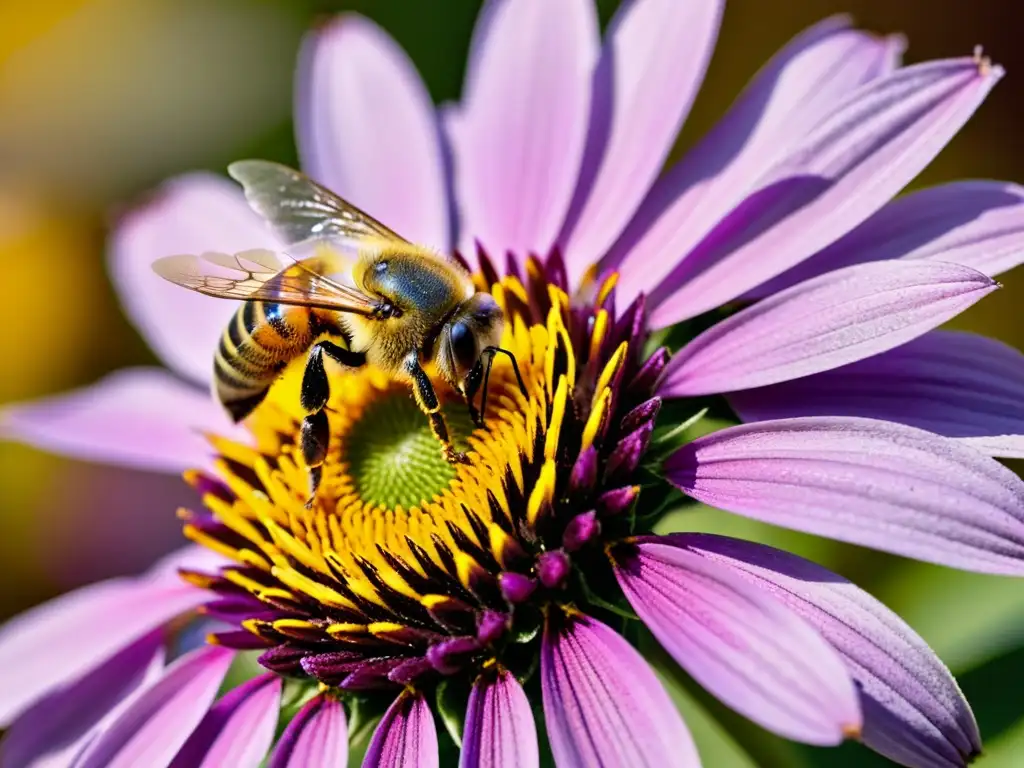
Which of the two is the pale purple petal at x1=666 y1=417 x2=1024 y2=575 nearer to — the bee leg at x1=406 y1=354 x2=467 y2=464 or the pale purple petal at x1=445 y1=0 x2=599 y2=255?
the bee leg at x1=406 y1=354 x2=467 y2=464

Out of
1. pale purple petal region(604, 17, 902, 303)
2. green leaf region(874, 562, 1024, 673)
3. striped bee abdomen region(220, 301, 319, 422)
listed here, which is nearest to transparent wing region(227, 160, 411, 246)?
striped bee abdomen region(220, 301, 319, 422)

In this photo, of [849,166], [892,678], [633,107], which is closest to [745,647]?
[892,678]

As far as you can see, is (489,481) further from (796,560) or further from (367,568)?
(796,560)

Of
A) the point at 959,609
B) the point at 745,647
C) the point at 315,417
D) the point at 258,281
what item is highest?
the point at 258,281

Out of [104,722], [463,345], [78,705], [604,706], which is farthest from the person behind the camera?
[78,705]

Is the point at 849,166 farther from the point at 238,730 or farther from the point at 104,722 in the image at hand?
the point at 104,722

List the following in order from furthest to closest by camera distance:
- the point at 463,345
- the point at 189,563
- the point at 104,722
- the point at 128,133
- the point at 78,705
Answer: the point at 128,133, the point at 189,563, the point at 78,705, the point at 104,722, the point at 463,345

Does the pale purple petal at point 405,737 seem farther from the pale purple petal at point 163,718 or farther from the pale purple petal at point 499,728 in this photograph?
the pale purple petal at point 163,718
